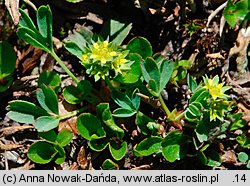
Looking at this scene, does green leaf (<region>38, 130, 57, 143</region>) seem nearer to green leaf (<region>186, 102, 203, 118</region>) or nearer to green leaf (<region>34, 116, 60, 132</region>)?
green leaf (<region>34, 116, 60, 132</region>)

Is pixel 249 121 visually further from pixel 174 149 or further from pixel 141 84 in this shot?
pixel 141 84

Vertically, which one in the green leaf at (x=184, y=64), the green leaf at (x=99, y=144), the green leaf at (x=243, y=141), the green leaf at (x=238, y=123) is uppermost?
the green leaf at (x=184, y=64)

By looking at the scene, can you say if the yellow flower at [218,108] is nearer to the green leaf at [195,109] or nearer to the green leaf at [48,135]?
the green leaf at [195,109]

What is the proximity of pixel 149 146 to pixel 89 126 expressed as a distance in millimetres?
313

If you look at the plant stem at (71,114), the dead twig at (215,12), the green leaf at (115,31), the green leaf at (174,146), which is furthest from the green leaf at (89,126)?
the dead twig at (215,12)

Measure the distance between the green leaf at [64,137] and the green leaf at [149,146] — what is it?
0.34 metres

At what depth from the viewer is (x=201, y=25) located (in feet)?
8.95

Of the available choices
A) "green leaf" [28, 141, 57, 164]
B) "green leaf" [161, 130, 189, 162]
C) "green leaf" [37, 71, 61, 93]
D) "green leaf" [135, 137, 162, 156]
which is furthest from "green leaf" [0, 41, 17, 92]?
"green leaf" [161, 130, 189, 162]

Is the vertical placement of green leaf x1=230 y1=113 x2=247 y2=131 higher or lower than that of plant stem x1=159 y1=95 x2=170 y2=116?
lower

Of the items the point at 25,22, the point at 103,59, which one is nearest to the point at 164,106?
the point at 103,59

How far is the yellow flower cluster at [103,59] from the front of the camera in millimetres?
2350

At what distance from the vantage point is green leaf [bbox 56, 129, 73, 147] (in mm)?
2559

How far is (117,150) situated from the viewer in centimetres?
254

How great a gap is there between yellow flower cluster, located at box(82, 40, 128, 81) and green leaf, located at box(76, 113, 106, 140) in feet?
0.75
